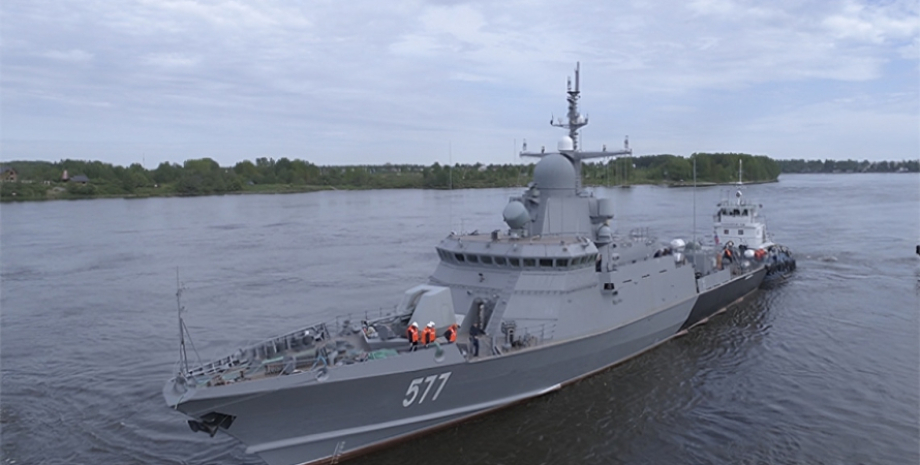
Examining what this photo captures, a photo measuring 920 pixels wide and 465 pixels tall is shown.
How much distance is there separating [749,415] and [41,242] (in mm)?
37050

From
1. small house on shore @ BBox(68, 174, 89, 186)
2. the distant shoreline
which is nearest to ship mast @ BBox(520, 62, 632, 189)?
the distant shoreline

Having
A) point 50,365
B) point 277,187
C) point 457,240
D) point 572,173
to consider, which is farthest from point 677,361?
point 277,187

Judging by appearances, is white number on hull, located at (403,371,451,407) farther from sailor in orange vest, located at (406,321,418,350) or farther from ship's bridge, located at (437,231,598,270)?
ship's bridge, located at (437,231,598,270)

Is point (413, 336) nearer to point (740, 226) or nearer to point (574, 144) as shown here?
point (574, 144)

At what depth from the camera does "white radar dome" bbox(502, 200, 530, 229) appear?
13562 mm

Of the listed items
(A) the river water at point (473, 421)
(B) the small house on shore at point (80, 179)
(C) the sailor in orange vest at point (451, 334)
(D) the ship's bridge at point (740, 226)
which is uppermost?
(B) the small house on shore at point (80, 179)

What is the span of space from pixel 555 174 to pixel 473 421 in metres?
5.93

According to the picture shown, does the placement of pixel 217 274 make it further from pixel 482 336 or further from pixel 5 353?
pixel 482 336

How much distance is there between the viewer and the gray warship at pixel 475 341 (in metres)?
9.63

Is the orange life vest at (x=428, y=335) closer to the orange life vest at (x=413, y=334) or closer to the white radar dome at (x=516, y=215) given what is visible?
the orange life vest at (x=413, y=334)

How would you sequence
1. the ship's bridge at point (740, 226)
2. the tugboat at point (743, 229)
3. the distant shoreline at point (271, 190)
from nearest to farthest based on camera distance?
the tugboat at point (743, 229)
the ship's bridge at point (740, 226)
the distant shoreline at point (271, 190)

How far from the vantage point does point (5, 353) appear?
54.0ft

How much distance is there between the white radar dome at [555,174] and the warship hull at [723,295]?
6203 millimetres

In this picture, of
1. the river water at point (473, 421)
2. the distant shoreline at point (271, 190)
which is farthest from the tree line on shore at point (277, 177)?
the river water at point (473, 421)
